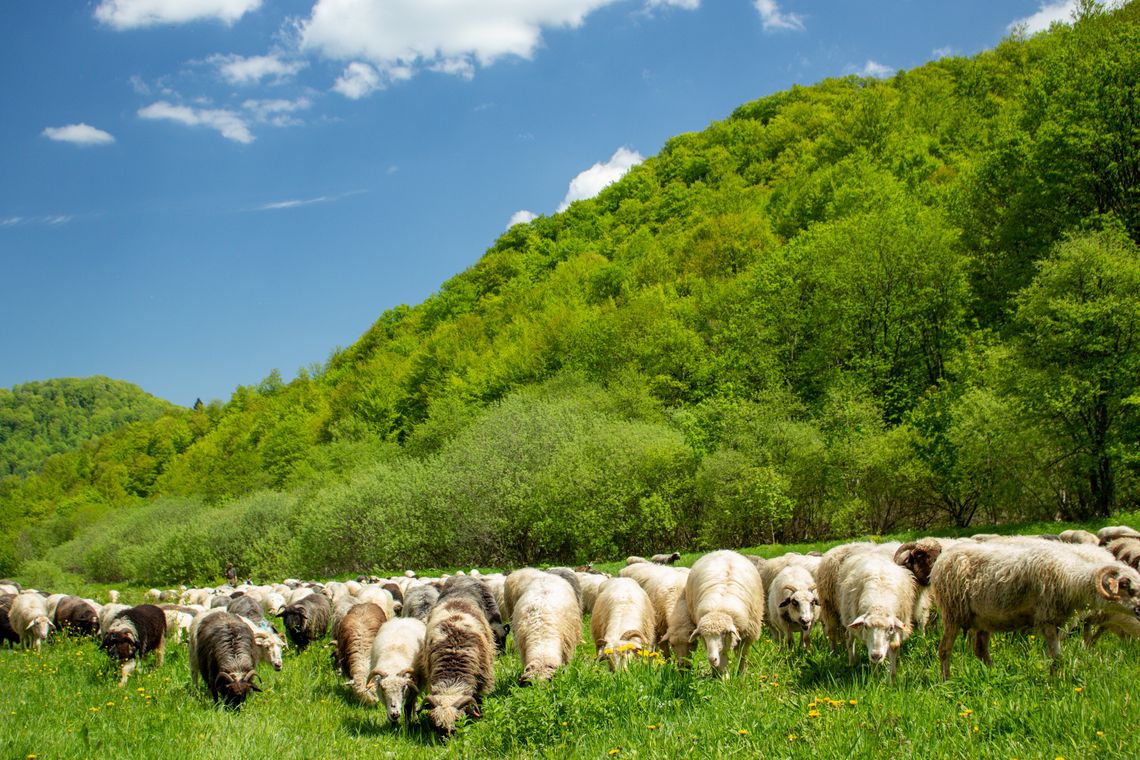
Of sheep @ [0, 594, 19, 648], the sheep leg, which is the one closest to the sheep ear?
the sheep leg

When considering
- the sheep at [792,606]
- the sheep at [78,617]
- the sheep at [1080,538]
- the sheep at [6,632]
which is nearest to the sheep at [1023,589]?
the sheep at [792,606]

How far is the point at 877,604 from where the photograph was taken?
855 cm

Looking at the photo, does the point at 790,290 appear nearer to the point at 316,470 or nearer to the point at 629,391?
the point at 629,391

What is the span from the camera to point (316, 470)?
237ft

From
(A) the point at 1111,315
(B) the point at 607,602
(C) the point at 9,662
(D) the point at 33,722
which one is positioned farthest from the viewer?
(A) the point at 1111,315

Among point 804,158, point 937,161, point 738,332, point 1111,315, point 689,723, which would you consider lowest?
point 689,723

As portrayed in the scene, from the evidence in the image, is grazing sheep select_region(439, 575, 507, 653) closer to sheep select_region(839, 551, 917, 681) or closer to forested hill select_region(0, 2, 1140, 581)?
sheep select_region(839, 551, 917, 681)

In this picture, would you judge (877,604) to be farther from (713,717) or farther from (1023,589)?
(713,717)

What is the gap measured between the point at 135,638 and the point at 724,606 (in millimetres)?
10947

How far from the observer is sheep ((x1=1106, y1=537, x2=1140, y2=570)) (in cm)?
1145

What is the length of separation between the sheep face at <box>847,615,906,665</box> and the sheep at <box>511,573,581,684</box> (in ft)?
12.5

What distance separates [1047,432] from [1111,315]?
434cm

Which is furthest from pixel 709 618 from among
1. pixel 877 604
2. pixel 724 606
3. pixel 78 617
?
pixel 78 617

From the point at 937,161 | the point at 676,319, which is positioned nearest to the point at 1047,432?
the point at 676,319
